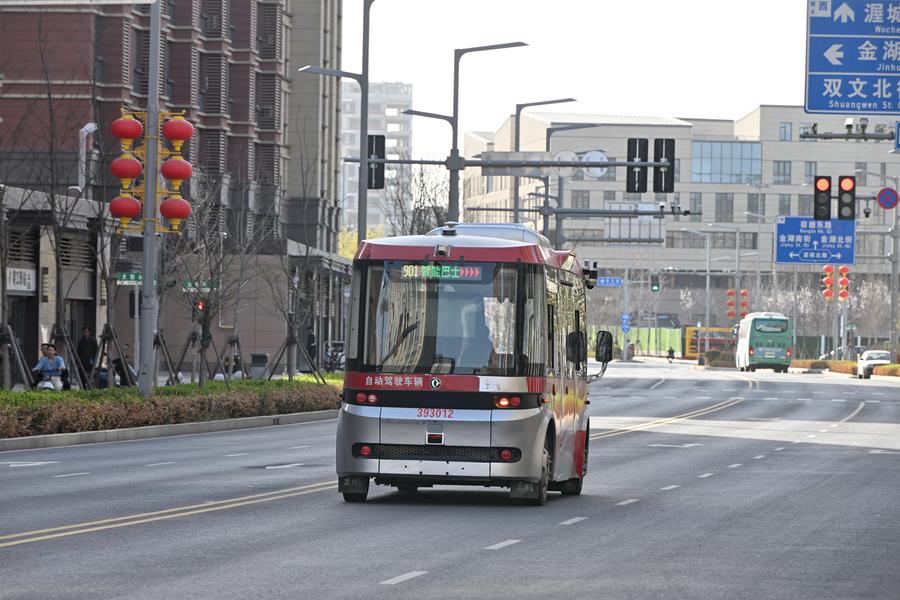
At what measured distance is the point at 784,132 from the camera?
148375mm

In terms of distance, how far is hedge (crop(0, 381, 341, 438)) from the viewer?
30.2 metres

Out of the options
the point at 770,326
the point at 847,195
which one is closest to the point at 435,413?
the point at 847,195

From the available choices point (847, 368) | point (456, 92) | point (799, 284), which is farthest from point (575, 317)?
point (799, 284)

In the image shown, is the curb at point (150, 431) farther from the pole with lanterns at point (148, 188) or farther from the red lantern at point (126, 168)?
the red lantern at point (126, 168)

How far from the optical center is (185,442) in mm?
31172

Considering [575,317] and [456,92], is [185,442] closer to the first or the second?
[575,317]

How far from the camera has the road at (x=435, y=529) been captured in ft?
40.1

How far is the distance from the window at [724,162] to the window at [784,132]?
88.0 inches

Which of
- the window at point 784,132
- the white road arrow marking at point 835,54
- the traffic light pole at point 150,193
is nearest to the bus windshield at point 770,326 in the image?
the window at point 784,132

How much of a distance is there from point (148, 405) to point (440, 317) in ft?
52.7

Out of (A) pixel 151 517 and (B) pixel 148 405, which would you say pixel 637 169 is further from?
(A) pixel 151 517

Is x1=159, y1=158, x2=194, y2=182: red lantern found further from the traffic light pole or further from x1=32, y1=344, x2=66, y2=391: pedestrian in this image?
x1=32, y1=344, x2=66, y2=391: pedestrian

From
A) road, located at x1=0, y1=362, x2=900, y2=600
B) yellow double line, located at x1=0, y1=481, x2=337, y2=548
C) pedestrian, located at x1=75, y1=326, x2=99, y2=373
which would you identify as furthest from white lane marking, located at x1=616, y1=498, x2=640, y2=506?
pedestrian, located at x1=75, y1=326, x2=99, y2=373

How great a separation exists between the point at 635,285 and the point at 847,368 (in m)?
52.3
